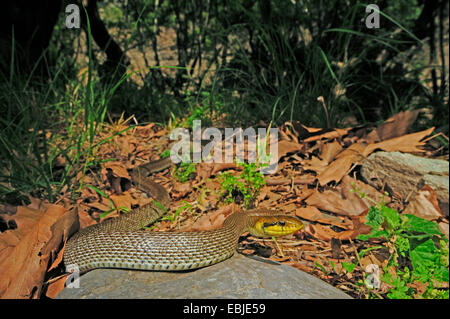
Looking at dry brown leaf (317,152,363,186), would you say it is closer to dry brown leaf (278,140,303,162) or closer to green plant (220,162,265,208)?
dry brown leaf (278,140,303,162)

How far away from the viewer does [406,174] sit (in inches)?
133

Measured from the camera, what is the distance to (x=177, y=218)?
3668 millimetres

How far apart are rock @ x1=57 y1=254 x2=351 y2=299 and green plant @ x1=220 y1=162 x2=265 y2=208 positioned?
937 mm

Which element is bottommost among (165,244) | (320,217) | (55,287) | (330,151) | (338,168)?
(55,287)

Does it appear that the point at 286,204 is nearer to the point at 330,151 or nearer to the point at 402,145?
the point at 330,151

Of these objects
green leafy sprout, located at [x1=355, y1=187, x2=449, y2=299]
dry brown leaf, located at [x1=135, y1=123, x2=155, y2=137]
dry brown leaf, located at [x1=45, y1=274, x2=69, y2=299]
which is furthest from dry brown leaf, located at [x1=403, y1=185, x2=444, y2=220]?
dry brown leaf, located at [x1=135, y1=123, x2=155, y2=137]

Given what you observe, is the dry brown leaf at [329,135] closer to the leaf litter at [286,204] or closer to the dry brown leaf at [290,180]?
the leaf litter at [286,204]

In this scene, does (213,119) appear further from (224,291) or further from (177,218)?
(224,291)

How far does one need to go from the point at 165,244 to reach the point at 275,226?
100 centimetres

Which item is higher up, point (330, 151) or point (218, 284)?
point (330, 151)

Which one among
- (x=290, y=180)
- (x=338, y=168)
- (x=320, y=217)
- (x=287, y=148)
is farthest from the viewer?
(x=287, y=148)

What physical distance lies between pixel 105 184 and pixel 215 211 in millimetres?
1450

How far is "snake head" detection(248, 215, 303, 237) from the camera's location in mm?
3146

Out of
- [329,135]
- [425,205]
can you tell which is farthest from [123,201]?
[425,205]
